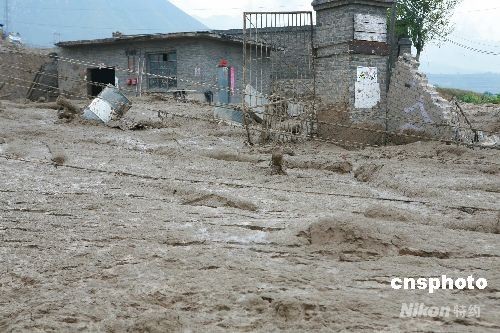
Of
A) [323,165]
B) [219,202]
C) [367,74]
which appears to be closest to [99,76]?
[367,74]

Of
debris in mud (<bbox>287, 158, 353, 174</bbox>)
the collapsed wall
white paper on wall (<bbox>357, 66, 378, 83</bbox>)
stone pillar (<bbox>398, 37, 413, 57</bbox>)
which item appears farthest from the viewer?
stone pillar (<bbox>398, 37, 413, 57</bbox>)

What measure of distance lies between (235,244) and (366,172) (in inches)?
164

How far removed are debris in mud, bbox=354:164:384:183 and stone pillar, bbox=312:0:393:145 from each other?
10.1 feet

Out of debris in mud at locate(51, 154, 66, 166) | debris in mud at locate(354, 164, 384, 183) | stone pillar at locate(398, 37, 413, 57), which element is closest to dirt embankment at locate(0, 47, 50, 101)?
debris in mud at locate(51, 154, 66, 166)

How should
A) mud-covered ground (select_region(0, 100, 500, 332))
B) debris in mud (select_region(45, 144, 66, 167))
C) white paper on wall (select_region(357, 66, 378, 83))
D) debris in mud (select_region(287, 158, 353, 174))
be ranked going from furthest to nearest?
white paper on wall (select_region(357, 66, 378, 83))
debris in mud (select_region(287, 158, 353, 174))
debris in mud (select_region(45, 144, 66, 167))
mud-covered ground (select_region(0, 100, 500, 332))

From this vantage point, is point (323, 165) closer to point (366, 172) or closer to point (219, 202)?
point (366, 172)

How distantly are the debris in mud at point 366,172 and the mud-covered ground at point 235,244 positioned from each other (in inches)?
1.6

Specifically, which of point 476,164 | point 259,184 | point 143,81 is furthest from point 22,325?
point 143,81

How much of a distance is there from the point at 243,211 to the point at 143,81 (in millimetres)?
17614

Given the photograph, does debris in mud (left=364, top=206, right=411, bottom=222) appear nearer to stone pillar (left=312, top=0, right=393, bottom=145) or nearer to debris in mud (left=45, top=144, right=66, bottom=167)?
debris in mud (left=45, top=144, right=66, bottom=167)

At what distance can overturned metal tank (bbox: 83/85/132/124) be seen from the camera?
12697 mm

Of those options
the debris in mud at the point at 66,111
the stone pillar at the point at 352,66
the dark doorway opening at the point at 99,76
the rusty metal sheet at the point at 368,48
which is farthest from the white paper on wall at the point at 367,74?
the dark doorway opening at the point at 99,76

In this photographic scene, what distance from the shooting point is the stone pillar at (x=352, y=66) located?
11.3 m

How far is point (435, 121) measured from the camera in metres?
11.0
